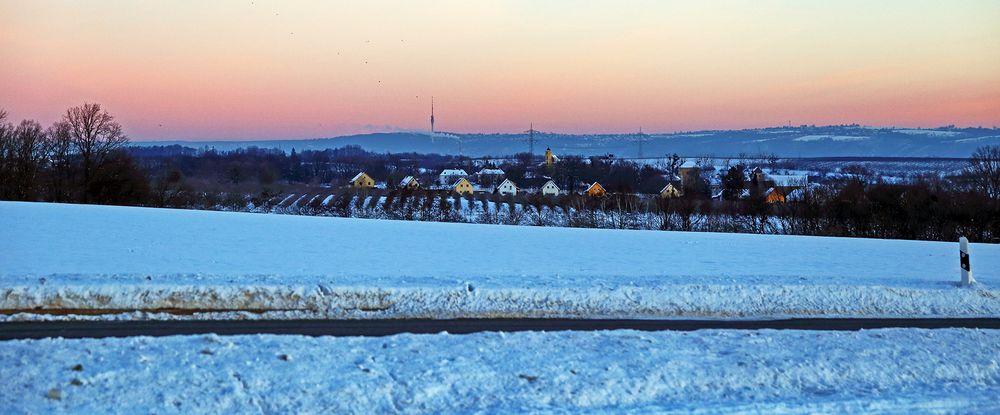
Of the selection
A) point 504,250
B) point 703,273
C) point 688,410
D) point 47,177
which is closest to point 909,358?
point 688,410

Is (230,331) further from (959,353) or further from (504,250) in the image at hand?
(504,250)

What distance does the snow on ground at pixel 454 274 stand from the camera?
1052 centimetres

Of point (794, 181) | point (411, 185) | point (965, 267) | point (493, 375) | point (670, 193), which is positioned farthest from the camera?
point (794, 181)

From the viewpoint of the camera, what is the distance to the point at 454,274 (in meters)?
13.2

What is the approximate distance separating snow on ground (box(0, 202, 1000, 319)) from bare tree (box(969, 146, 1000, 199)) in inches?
1939

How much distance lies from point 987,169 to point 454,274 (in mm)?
77336

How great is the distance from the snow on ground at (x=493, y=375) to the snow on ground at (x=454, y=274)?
2455 millimetres

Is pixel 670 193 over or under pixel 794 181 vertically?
under

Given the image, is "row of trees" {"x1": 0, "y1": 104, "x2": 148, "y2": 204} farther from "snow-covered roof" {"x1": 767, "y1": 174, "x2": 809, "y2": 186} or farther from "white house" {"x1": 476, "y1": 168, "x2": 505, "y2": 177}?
"white house" {"x1": 476, "y1": 168, "x2": 505, "y2": 177}

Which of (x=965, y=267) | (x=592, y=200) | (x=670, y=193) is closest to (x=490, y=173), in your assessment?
(x=670, y=193)

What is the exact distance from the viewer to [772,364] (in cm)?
726

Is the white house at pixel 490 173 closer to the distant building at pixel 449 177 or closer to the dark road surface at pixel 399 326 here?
the distant building at pixel 449 177

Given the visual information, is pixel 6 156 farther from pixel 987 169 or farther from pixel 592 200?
pixel 987 169

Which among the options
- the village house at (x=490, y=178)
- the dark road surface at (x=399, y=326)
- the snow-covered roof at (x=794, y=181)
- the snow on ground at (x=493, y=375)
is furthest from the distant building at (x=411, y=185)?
the snow on ground at (x=493, y=375)
